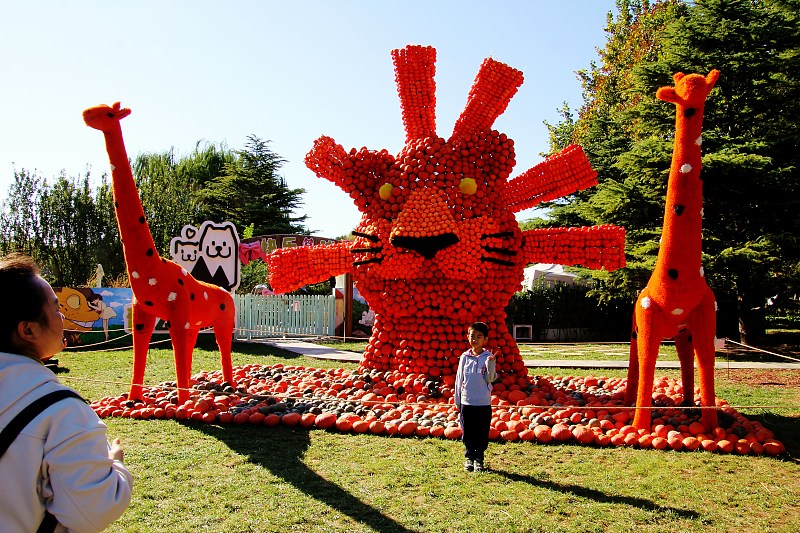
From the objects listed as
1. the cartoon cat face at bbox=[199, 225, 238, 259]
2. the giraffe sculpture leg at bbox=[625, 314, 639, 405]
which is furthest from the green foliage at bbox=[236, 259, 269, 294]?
the giraffe sculpture leg at bbox=[625, 314, 639, 405]

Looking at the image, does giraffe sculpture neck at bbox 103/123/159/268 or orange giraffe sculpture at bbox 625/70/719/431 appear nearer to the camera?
orange giraffe sculpture at bbox 625/70/719/431

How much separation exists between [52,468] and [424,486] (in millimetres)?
3389

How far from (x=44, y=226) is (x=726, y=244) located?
89.7 feet

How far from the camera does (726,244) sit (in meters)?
13.8

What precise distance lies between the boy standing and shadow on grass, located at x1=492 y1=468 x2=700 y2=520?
295 millimetres

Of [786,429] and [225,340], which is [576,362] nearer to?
[786,429]

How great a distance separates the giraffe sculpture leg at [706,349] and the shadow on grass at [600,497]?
6.88ft

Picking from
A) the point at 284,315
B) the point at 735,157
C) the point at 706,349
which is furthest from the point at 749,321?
the point at 284,315

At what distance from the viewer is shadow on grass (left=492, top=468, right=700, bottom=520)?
432 centimetres

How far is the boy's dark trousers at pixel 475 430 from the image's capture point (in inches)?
207

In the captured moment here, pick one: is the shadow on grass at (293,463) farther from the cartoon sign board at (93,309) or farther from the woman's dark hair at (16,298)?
the cartoon sign board at (93,309)

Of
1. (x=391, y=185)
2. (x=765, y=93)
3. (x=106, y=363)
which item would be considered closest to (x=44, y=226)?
(x=106, y=363)

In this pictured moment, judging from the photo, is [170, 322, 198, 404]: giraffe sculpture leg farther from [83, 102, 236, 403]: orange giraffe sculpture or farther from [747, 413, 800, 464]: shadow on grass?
[747, 413, 800, 464]: shadow on grass

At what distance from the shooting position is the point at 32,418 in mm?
1829
